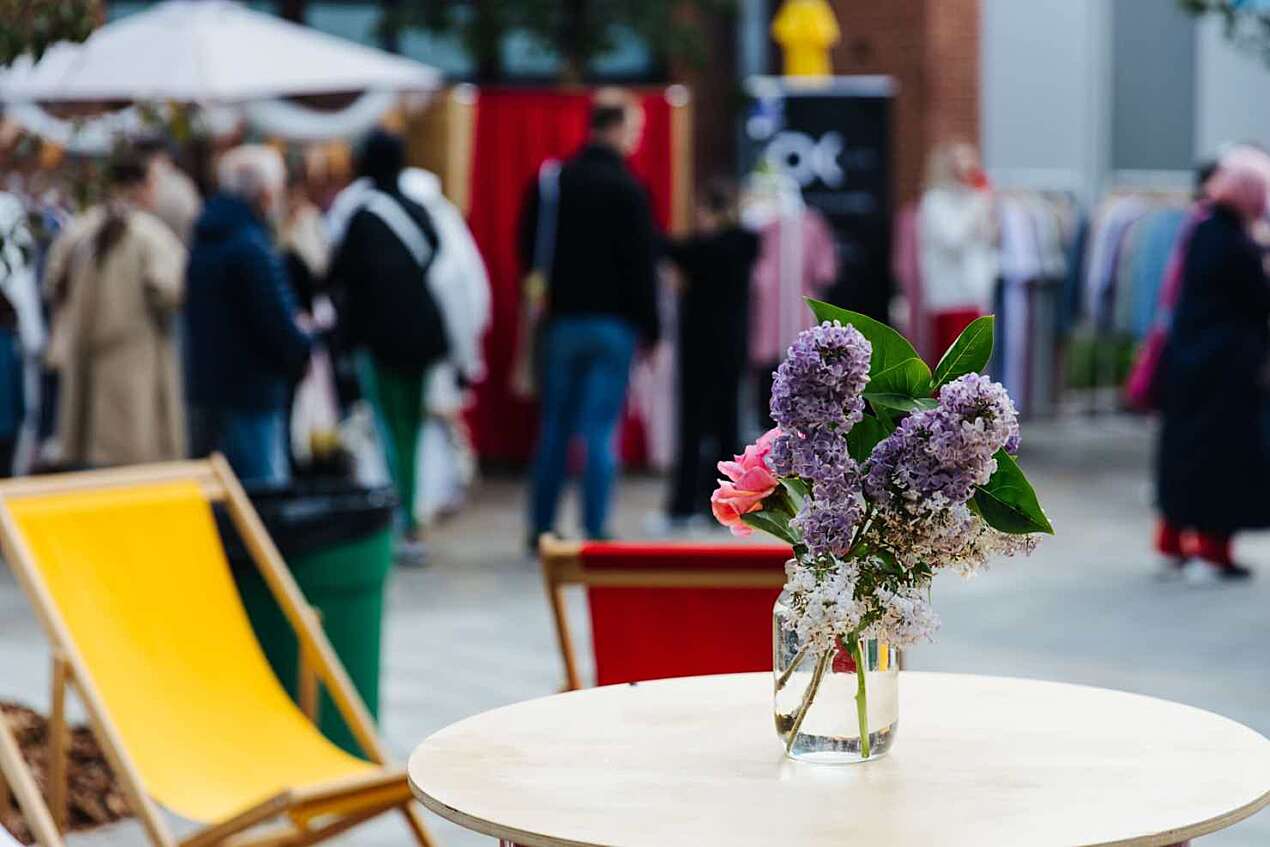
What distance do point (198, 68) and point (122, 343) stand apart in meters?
1.24

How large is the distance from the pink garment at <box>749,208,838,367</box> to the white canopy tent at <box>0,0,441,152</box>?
2.49 m

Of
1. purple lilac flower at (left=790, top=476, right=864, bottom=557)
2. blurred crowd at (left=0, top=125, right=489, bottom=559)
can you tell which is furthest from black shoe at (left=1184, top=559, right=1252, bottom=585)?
purple lilac flower at (left=790, top=476, right=864, bottom=557)

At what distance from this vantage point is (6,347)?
9.80 metres

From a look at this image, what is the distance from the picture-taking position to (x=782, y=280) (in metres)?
11.6

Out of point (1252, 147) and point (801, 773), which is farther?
point (1252, 147)

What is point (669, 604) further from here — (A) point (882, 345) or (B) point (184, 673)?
(A) point (882, 345)

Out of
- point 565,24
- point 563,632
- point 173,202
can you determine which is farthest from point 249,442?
point 565,24

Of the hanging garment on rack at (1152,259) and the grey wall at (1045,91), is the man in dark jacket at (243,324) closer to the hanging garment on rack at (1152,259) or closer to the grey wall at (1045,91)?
the hanging garment on rack at (1152,259)

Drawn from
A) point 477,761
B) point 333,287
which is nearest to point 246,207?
point 333,287

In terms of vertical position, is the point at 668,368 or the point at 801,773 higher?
the point at 801,773

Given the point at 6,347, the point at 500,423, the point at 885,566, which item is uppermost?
the point at 885,566

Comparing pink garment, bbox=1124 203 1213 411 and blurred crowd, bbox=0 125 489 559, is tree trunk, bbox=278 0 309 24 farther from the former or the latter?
pink garment, bbox=1124 203 1213 411

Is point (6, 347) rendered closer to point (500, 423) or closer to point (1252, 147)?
point (500, 423)

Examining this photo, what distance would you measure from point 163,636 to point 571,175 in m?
4.83
